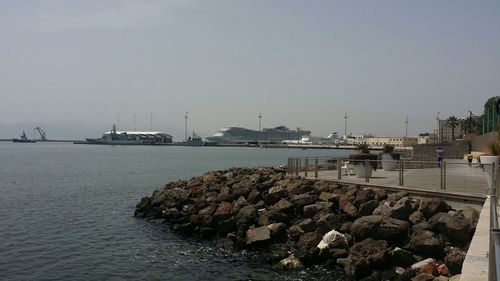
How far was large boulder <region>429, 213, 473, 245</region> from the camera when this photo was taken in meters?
12.3

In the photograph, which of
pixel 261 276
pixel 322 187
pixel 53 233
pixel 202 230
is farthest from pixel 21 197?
pixel 261 276

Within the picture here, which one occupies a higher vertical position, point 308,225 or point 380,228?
point 380,228

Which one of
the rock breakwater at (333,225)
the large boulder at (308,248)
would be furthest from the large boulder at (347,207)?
the large boulder at (308,248)

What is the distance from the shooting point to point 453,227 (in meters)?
12.5

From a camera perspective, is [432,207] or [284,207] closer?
[432,207]

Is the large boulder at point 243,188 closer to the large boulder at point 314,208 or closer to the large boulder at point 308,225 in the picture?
the large boulder at point 314,208

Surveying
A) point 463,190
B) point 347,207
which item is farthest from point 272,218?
point 463,190

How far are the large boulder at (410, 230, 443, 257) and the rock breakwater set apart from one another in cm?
2

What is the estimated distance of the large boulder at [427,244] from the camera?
40.1ft

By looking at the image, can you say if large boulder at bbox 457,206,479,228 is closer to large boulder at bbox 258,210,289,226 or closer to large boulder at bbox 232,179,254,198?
large boulder at bbox 258,210,289,226

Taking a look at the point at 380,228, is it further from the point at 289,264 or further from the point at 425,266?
the point at 289,264

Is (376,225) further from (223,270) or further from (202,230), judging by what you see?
(202,230)

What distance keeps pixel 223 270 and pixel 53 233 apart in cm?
888

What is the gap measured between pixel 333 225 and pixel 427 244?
3440 millimetres
